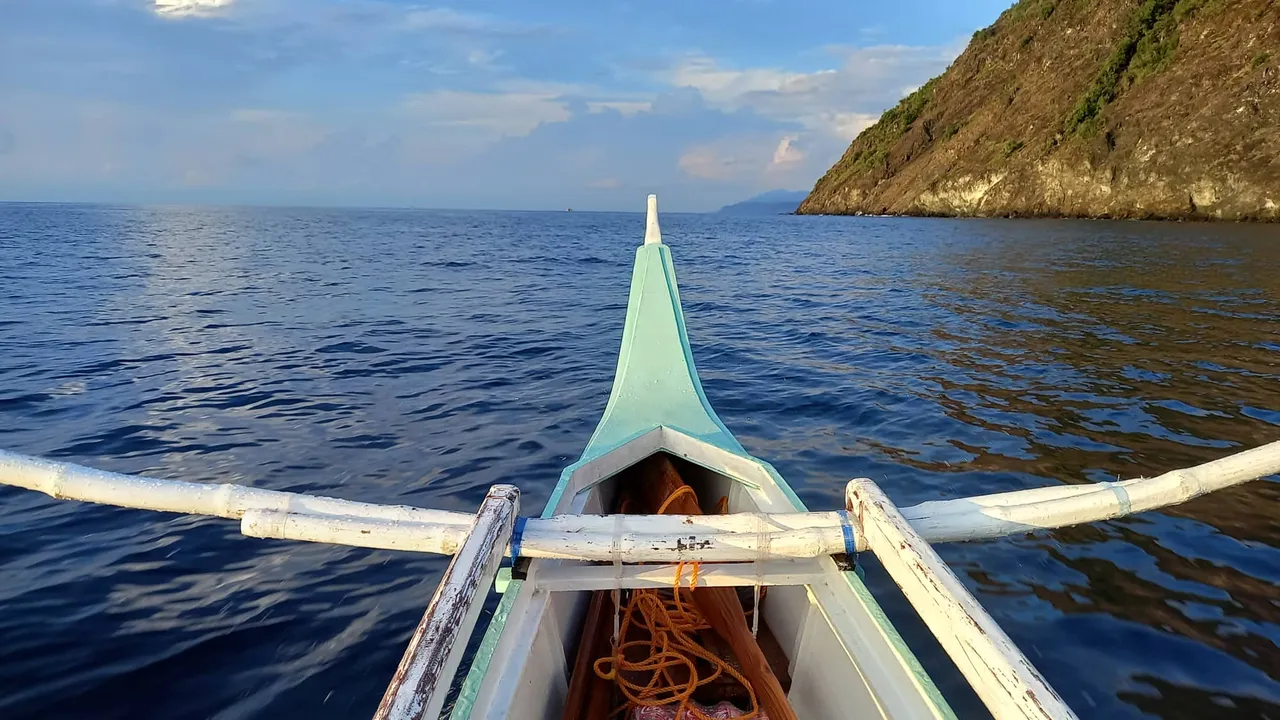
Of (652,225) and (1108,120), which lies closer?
(652,225)

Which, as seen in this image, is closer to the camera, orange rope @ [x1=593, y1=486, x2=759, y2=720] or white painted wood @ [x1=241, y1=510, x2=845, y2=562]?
white painted wood @ [x1=241, y1=510, x2=845, y2=562]

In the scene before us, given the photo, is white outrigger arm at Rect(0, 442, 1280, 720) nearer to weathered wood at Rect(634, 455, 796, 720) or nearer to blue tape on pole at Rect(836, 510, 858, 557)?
blue tape on pole at Rect(836, 510, 858, 557)

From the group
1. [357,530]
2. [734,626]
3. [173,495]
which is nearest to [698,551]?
[734,626]

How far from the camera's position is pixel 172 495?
2.81 m

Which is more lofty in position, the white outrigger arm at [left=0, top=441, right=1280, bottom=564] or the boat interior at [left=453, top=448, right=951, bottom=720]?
the white outrigger arm at [left=0, top=441, right=1280, bottom=564]

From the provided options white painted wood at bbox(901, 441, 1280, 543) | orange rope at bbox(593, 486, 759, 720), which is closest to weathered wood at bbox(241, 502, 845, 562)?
orange rope at bbox(593, 486, 759, 720)

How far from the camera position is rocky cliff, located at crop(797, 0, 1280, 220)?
3941cm

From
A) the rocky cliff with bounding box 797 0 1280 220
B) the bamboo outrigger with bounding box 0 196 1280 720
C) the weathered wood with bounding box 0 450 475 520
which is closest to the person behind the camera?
the bamboo outrigger with bounding box 0 196 1280 720

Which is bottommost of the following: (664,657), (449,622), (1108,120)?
(664,657)

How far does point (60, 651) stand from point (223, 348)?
932cm

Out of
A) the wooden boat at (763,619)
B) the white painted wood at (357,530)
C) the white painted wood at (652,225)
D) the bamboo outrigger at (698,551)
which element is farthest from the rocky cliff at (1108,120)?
the white painted wood at (357,530)

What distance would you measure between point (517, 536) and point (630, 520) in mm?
481

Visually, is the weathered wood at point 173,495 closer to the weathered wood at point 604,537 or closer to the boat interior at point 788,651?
the weathered wood at point 604,537

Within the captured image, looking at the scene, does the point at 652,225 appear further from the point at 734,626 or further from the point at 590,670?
the point at 590,670
